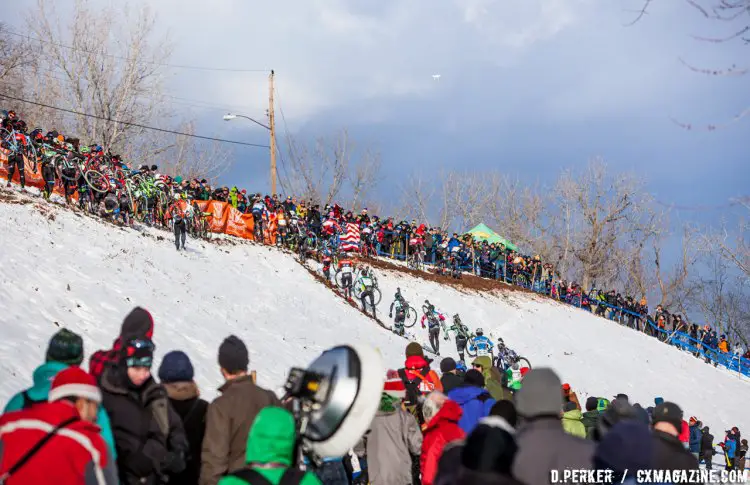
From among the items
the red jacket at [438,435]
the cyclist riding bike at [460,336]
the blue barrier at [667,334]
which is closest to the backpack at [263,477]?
the red jacket at [438,435]

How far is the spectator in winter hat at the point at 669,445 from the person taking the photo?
3945 millimetres

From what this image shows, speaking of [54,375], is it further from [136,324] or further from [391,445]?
[391,445]

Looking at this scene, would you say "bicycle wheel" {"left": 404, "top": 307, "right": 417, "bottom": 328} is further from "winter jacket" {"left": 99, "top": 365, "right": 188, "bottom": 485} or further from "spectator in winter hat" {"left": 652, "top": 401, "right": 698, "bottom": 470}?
"winter jacket" {"left": 99, "top": 365, "right": 188, "bottom": 485}

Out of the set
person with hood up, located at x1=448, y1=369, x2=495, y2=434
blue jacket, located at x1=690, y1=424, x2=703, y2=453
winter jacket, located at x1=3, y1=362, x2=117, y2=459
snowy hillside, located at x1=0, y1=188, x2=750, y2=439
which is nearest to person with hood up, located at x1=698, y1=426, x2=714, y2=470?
blue jacket, located at x1=690, y1=424, x2=703, y2=453

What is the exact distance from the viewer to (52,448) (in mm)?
3416

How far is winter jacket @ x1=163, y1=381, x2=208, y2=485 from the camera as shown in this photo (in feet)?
16.7

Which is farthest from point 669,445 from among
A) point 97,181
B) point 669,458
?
point 97,181

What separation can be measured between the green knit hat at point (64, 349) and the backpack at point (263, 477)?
1.95m

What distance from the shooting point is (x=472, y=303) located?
30578 mm

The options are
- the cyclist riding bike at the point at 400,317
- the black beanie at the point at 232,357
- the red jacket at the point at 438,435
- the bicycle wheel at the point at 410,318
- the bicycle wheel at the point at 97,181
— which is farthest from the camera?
the bicycle wheel at the point at 410,318

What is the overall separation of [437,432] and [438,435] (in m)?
0.06

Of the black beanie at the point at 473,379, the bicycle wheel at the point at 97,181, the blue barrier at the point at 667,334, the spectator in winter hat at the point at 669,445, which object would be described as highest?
the bicycle wheel at the point at 97,181

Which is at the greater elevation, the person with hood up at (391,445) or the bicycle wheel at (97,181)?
the bicycle wheel at (97,181)

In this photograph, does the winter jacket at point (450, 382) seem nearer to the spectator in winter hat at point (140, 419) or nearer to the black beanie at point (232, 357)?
the black beanie at point (232, 357)
